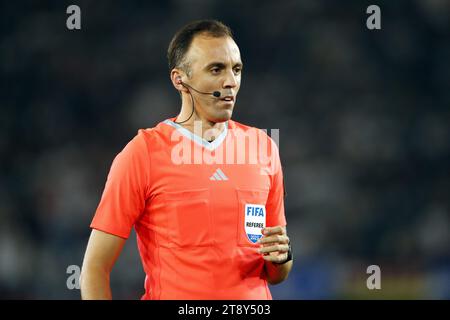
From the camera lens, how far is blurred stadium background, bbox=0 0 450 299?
5.67 meters

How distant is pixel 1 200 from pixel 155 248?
3.66 meters

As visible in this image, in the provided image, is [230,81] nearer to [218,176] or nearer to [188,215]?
[218,176]

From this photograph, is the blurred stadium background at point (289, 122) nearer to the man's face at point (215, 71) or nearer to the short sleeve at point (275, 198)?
the short sleeve at point (275, 198)

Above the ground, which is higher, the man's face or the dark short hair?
the dark short hair

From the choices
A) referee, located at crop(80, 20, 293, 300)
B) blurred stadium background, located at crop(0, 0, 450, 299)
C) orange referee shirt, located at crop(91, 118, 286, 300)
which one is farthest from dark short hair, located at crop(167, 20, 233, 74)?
blurred stadium background, located at crop(0, 0, 450, 299)

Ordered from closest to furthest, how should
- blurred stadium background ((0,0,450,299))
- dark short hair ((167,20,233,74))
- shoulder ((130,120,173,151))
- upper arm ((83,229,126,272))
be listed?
upper arm ((83,229,126,272)) → shoulder ((130,120,173,151)) → dark short hair ((167,20,233,74)) → blurred stadium background ((0,0,450,299))

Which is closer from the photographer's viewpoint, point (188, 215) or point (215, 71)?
point (188, 215)

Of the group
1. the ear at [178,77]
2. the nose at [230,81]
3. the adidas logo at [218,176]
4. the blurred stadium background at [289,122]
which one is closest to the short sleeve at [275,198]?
the adidas logo at [218,176]

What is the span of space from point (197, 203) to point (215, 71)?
1.69 ft

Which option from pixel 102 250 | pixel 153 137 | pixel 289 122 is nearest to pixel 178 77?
pixel 153 137

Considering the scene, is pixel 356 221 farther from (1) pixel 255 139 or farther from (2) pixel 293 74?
(1) pixel 255 139

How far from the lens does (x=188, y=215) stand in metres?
2.50

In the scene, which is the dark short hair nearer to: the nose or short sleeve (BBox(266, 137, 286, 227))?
the nose
